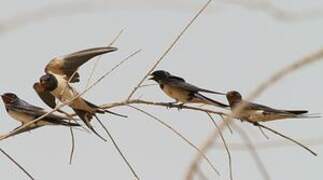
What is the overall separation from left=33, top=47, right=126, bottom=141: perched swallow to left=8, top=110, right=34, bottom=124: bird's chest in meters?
0.38

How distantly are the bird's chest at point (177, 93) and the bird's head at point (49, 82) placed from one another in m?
0.89

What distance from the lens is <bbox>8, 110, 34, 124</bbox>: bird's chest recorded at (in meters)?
3.92

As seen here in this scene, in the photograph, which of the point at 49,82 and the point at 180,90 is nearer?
the point at 49,82

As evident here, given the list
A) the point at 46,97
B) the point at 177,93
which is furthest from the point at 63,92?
the point at 177,93

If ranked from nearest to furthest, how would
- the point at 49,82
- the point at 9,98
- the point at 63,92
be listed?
the point at 63,92 → the point at 49,82 → the point at 9,98

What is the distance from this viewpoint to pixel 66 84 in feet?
10.8

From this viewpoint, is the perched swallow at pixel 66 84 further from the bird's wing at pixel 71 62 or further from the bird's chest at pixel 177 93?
the bird's chest at pixel 177 93

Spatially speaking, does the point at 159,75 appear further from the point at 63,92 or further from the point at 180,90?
the point at 63,92

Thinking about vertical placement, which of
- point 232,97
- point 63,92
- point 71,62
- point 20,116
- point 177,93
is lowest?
point 20,116

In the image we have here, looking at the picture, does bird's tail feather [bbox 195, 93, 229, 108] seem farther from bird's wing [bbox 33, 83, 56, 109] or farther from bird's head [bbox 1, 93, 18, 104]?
bird's head [bbox 1, 93, 18, 104]

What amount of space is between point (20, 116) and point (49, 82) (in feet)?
2.30

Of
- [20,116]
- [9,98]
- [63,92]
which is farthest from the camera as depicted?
[9,98]

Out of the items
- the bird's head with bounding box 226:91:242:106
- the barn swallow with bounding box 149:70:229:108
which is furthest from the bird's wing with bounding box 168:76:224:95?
the bird's head with bounding box 226:91:242:106

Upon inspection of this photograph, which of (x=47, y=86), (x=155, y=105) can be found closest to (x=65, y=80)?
(x=47, y=86)
